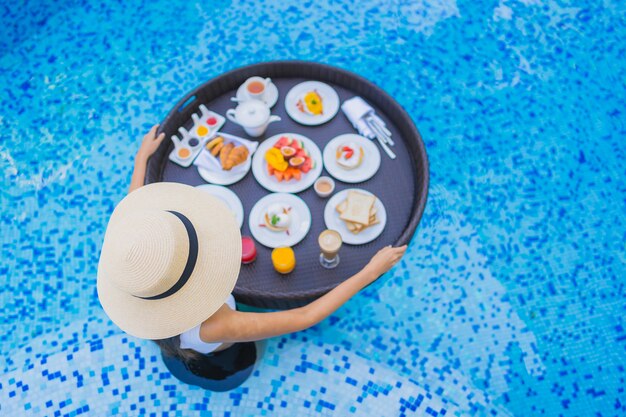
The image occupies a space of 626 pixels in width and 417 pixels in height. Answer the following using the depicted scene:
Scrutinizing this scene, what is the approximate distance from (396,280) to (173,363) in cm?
166

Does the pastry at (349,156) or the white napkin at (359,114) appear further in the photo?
the white napkin at (359,114)

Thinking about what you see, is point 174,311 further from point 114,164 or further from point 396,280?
point 114,164

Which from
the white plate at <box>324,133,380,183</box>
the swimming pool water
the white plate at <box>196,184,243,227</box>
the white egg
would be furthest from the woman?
the swimming pool water

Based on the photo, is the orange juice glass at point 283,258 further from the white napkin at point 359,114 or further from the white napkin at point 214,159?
the white napkin at point 359,114

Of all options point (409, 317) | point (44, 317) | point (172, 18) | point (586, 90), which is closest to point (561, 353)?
point (409, 317)

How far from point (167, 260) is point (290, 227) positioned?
1179 mm

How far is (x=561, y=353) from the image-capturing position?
127 inches

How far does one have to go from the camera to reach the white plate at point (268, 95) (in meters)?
3.29

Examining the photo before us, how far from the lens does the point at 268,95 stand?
3.35m

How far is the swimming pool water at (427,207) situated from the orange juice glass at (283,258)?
78cm

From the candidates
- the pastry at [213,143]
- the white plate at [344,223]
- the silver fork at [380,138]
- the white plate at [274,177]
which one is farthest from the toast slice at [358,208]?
the pastry at [213,143]

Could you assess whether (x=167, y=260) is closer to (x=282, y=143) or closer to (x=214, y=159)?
(x=214, y=159)

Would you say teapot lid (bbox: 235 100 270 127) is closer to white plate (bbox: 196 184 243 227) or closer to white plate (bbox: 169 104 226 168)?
white plate (bbox: 169 104 226 168)

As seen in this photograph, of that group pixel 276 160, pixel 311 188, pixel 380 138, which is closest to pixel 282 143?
pixel 276 160
